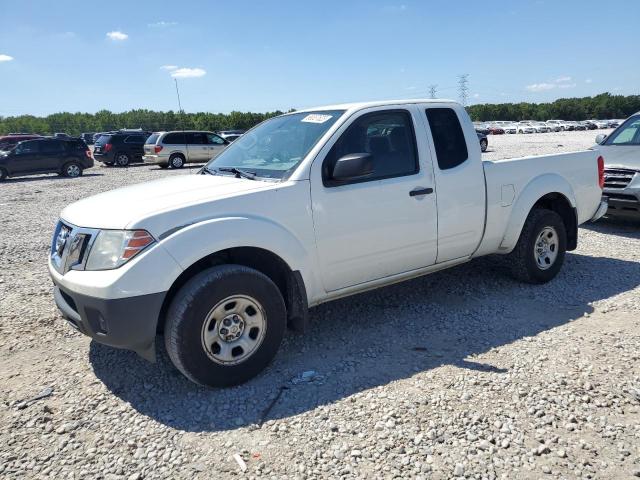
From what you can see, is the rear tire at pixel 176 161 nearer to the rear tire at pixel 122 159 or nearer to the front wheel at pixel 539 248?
the rear tire at pixel 122 159

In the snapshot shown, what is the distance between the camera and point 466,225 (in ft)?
14.6

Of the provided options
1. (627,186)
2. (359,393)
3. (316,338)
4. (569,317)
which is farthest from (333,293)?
(627,186)

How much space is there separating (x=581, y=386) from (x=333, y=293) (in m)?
1.84

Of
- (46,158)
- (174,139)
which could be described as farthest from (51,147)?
(174,139)

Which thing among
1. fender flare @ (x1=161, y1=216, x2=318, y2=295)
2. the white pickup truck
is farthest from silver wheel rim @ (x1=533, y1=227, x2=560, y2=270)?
fender flare @ (x1=161, y1=216, x2=318, y2=295)

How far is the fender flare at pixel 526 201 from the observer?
484cm

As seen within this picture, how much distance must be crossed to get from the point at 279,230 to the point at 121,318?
3.85ft

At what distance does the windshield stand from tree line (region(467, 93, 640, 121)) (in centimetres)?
9954

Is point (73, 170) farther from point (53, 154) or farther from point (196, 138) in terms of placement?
point (196, 138)

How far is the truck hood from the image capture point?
3.16 meters

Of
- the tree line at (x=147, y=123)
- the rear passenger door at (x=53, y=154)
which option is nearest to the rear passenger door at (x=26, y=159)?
the rear passenger door at (x=53, y=154)

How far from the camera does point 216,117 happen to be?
68062 millimetres

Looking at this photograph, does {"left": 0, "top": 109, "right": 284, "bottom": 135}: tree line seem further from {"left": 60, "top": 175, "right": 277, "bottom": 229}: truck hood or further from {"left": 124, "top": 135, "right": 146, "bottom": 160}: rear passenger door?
{"left": 60, "top": 175, "right": 277, "bottom": 229}: truck hood

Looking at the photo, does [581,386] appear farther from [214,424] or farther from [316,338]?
[214,424]
